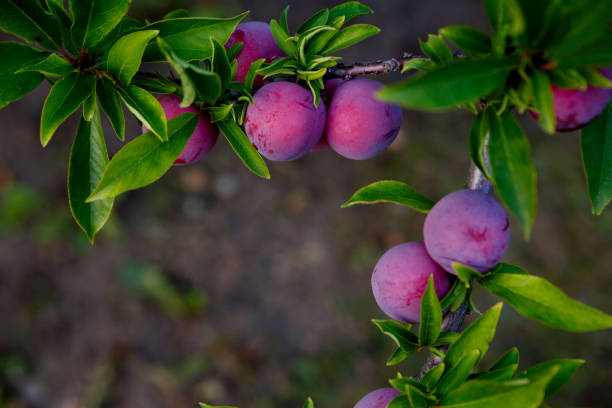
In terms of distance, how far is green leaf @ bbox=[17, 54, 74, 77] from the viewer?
2.03 feet

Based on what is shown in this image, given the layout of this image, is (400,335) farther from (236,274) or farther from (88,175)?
(236,274)

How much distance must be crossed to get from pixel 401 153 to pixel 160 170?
2435mm

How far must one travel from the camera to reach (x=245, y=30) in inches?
30.5

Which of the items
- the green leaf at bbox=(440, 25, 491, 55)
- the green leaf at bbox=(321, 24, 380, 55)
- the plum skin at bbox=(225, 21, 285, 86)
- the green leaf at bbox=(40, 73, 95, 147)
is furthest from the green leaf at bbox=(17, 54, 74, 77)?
the green leaf at bbox=(440, 25, 491, 55)

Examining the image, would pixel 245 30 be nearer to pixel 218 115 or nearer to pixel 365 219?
pixel 218 115

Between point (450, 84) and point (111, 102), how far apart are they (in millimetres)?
476

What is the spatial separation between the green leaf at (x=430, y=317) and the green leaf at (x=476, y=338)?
0.03 metres

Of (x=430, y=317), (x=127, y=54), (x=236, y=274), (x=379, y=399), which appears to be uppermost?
(x=127, y=54)

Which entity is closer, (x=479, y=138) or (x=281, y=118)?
(x=479, y=138)

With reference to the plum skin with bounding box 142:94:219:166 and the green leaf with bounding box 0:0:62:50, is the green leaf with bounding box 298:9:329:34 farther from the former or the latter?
the green leaf with bounding box 0:0:62:50

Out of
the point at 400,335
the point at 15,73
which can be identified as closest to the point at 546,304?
the point at 400,335

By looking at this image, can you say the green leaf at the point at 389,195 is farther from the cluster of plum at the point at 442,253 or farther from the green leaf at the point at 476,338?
the green leaf at the point at 476,338

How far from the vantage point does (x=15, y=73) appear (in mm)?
629

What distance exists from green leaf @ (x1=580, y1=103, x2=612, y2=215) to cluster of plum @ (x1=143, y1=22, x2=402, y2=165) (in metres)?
0.29
